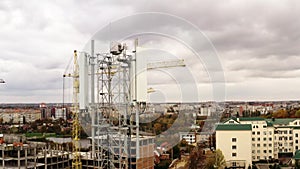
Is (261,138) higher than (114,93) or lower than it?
lower

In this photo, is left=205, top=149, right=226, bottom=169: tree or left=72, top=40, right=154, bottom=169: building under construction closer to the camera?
left=72, top=40, right=154, bottom=169: building under construction

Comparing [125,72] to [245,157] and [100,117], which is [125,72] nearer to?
[100,117]

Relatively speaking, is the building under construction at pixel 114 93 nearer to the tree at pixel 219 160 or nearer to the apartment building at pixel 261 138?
the tree at pixel 219 160

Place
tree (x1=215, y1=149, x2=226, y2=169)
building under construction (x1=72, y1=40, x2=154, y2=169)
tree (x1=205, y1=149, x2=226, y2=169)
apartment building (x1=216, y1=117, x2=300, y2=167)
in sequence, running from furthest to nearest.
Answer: apartment building (x1=216, y1=117, x2=300, y2=167) < tree (x1=215, y1=149, x2=226, y2=169) < tree (x1=205, y1=149, x2=226, y2=169) < building under construction (x1=72, y1=40, x2=154, y2=169)

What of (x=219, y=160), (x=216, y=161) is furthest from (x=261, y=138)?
(x=216, y=161)

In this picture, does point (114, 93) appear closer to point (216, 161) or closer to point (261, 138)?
point (216, 161)

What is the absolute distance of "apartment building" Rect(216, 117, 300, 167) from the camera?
340 inches

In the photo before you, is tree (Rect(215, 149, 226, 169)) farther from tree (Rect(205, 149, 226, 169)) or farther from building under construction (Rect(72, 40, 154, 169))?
building under construction (Rect(72, 40, 154, 169))

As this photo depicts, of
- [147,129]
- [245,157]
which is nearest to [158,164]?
[147,129]

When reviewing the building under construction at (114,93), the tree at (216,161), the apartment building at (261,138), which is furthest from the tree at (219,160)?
the building under construction at (114,93)

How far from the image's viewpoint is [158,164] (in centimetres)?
799

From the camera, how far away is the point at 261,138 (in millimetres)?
9562

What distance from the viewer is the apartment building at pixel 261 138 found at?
340 inches

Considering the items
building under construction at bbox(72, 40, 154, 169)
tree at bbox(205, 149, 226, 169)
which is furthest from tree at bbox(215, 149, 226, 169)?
building under construction at bbox(72, 40, 154, 169)
